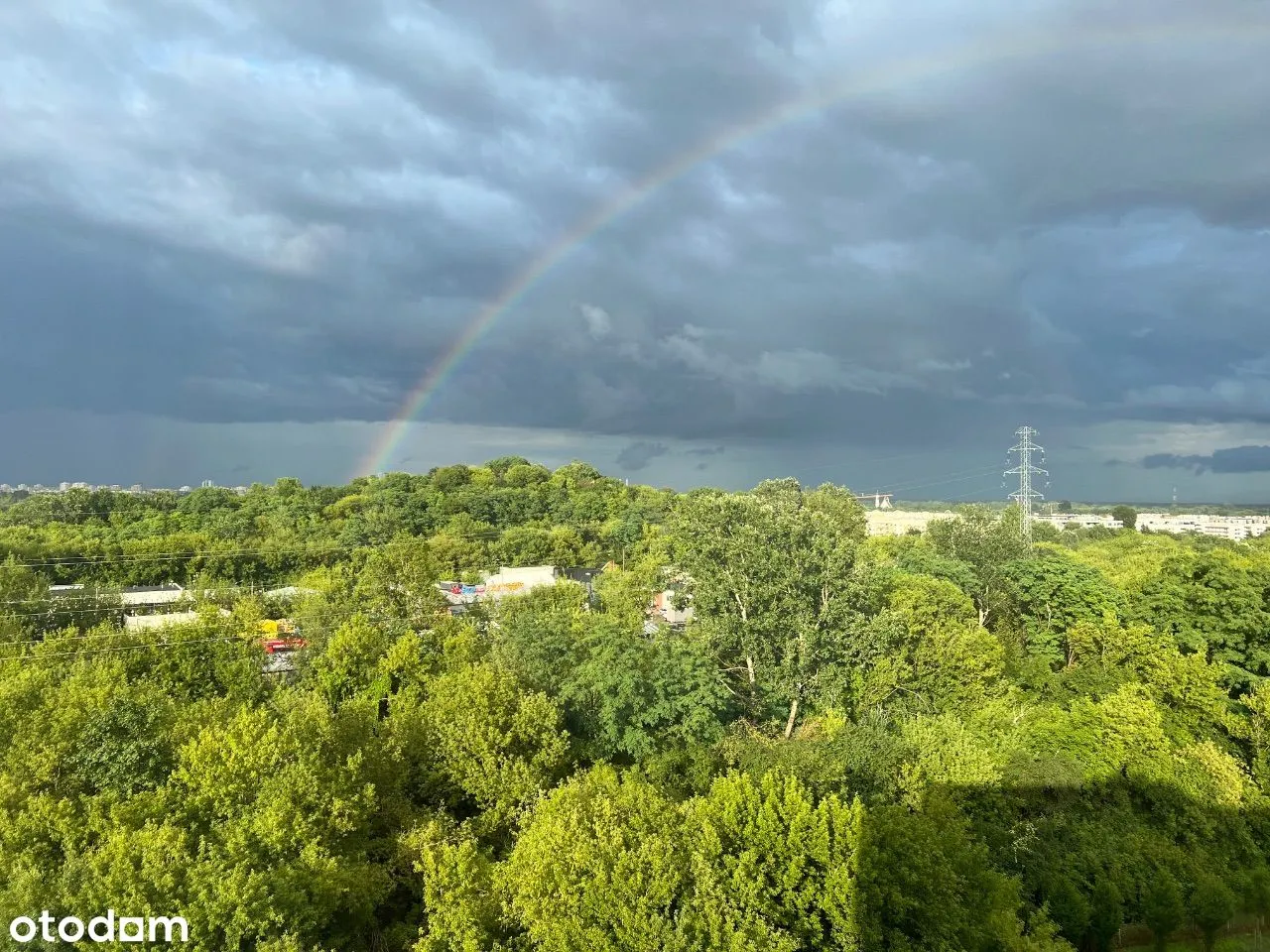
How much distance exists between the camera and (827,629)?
35.6m

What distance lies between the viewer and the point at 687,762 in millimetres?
28156

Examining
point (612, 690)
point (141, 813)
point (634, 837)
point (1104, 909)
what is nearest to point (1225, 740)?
point (1104, 909)

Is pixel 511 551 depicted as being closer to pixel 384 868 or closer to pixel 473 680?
pixel 473 680

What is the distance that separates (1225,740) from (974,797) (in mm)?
17562

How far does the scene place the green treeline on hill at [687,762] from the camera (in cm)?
1662
